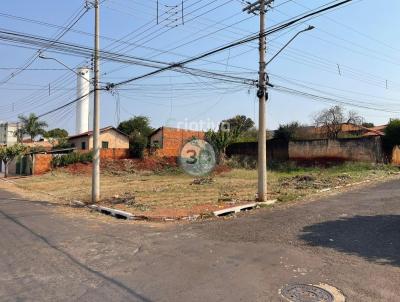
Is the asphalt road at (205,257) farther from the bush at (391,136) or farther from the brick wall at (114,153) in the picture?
the brick wall at (114,153)

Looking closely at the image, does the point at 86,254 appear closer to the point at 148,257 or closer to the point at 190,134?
the point at 148,257

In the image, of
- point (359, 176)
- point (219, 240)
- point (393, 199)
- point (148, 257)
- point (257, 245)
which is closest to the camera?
point (148, 257)

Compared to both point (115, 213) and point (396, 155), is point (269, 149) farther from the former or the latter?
point (115, 213)

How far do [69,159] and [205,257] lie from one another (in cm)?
3309

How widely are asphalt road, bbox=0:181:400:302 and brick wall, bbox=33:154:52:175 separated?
2563 cm

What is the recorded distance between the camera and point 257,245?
9016mm

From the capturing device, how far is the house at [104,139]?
47.9 meters

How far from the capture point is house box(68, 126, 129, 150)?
157 feet

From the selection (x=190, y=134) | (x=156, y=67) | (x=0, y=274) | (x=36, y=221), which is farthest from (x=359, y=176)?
(x=190, y=134)

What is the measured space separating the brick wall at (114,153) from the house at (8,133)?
2689 cm

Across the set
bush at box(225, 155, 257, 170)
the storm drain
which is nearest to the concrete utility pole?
the storm drain

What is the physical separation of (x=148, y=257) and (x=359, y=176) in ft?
61.1

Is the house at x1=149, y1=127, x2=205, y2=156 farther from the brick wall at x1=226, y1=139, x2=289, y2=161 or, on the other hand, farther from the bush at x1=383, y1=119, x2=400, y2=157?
the bush at x1=383, y1=119, x2=400, y2=157

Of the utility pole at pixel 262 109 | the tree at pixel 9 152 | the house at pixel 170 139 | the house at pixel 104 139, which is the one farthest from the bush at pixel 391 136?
the tree at pixel 9 152
